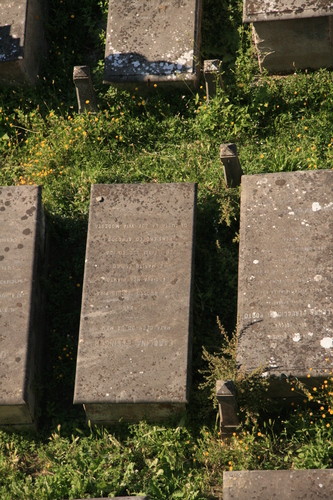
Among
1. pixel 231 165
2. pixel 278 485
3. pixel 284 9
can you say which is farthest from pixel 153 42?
pixel 278 485

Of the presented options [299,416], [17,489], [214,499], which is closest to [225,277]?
[299,416]

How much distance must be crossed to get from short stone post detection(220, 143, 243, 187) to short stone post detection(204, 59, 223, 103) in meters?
1.12

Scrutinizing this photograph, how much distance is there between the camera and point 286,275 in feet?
27.9

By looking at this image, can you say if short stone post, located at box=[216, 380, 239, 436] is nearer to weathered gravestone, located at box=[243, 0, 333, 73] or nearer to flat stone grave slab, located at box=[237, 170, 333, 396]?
flat stone grave slab, located at box=[237, 170, 333, 396]

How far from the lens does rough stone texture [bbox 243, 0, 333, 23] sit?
988cm

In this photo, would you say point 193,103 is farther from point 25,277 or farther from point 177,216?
point 25,277

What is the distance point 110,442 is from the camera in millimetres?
8414

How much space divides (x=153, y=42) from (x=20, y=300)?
3646 mm

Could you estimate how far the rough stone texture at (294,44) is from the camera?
1005cm

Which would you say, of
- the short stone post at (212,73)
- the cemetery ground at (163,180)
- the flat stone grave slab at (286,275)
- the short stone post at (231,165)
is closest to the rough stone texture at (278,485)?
the cemetery ground at (163,180)

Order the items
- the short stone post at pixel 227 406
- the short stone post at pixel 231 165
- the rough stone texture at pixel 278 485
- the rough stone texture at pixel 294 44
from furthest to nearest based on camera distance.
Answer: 1. the rough stone texture at pixel 294 44
2. the short stone post at pixel 231 165
3. the short stone post at pixel 227 406
4. the rough stone texture at pixel 278 485

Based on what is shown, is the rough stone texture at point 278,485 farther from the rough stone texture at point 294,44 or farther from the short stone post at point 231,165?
the rough stone texture at point 294,44

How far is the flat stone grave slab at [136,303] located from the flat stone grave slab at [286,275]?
57cm

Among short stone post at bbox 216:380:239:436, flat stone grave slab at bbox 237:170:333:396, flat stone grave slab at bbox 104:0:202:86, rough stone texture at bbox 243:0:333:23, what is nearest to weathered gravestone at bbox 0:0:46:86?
flat stone grave slab at bbox 104:0:202:86
